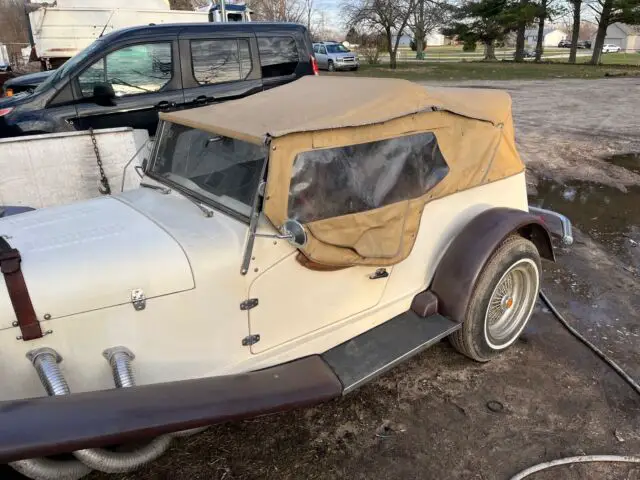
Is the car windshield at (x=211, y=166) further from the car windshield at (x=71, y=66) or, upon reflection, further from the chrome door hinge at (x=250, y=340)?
the car windshield at (x=71, y=66)

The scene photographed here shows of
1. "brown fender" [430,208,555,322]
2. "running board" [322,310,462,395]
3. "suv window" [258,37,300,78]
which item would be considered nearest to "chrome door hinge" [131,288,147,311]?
"running board" [322,310,462,395]

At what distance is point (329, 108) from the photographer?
8.51 feet

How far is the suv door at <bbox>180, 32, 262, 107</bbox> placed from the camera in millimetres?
6043

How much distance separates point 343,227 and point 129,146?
11.4 ft

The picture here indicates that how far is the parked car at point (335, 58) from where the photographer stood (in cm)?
2706

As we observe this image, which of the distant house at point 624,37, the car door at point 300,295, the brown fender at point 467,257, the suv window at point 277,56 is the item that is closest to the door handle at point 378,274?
the car door at point 300,295

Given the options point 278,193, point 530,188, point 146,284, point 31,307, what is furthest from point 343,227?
point 530,188

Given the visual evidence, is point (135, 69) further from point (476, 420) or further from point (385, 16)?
point (385, 16)

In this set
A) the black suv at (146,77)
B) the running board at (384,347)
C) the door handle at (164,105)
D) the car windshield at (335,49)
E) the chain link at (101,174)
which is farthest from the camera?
the car windshield at (335,49)

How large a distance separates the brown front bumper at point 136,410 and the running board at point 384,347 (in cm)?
29

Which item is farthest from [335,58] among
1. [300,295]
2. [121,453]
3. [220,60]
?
[121,453]

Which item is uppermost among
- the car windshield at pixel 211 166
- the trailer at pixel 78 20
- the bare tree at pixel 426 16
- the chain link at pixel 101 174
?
the bare tree at pixel 426 16

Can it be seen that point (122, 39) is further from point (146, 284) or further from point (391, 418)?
point (391, 418)

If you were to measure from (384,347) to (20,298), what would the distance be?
1.76 metres
